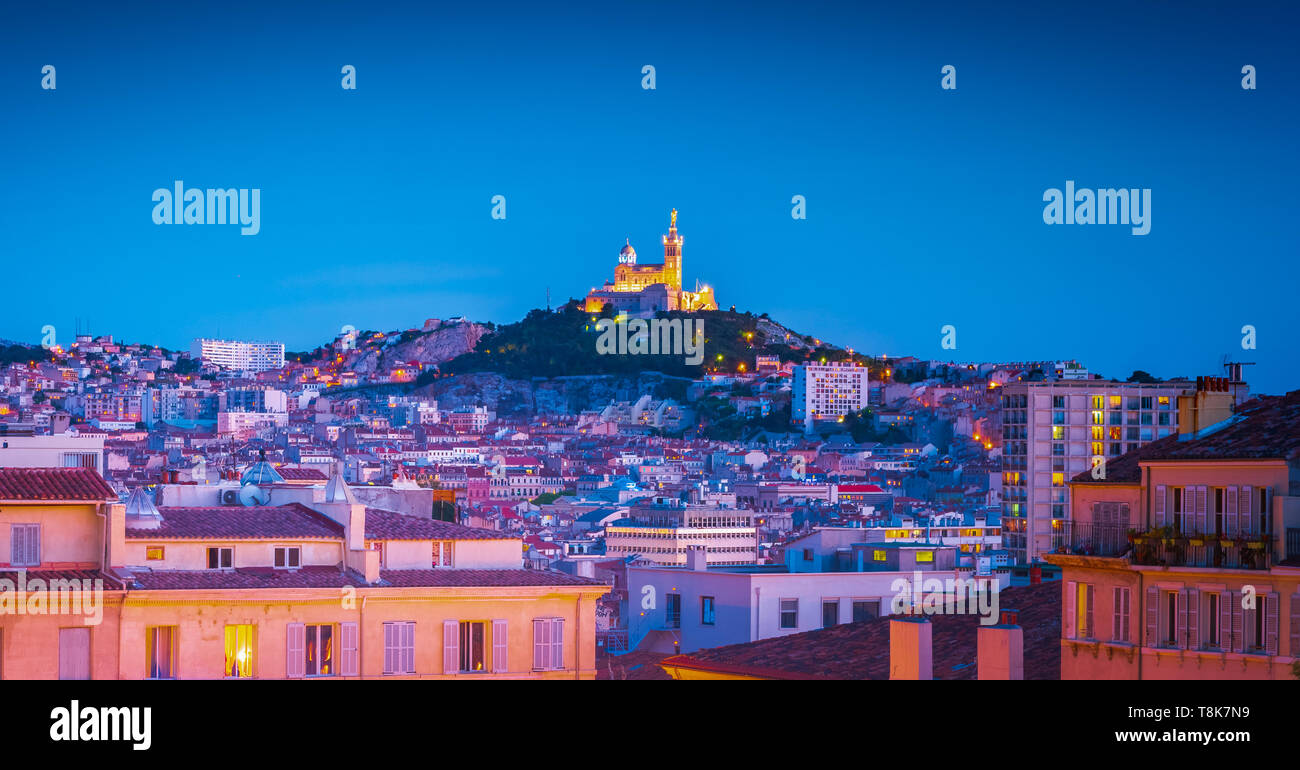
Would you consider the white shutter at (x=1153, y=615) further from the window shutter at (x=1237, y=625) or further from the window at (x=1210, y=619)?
the window shutter at (x=1237, y=625)

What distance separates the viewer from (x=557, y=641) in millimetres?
14562

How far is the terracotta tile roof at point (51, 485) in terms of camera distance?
529 inches

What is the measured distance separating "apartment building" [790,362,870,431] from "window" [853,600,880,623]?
442ft

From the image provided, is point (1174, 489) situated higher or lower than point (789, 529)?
higher

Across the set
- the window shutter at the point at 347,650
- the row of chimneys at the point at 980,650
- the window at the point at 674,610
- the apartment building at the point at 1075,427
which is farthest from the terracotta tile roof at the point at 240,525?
the apartment building at the point at 1075,427

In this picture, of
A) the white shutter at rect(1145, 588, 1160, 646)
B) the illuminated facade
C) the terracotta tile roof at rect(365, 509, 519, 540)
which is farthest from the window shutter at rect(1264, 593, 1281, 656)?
the illuminated facade

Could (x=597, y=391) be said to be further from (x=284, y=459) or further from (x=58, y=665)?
(x=58, y=665)

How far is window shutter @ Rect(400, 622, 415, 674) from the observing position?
1384 cm

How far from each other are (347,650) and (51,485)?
2.60 metres

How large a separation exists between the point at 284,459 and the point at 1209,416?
101404 mm

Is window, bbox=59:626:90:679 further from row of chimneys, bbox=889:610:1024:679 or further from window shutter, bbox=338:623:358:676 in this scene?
row of chimneys, bbox=889:610:1024:679

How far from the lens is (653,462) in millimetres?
142625

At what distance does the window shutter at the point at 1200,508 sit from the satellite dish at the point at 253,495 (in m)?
9.98
